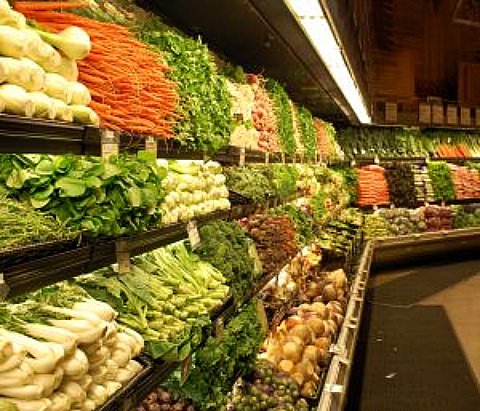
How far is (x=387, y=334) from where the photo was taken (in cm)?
652

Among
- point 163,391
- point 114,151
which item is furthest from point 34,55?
point 163,391

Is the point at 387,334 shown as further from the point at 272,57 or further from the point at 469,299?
the point at 272,57

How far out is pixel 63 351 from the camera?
156 cm

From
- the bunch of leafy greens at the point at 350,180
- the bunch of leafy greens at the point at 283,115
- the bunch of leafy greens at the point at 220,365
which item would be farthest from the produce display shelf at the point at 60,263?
the bunch of leafy greens at the point at 350,180

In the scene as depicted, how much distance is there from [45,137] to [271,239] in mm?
3020

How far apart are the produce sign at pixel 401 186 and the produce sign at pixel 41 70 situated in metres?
9.04

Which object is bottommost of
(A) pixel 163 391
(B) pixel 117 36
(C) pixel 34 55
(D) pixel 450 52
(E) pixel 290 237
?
(A) pixel 163 391

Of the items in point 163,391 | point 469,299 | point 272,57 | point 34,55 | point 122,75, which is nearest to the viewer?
point 34,55

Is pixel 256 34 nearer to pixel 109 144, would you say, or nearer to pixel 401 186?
pixel 109 144

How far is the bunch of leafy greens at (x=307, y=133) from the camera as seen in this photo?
6.60 m

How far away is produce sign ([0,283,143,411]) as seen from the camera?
4.70 feet

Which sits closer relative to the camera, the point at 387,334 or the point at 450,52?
the point at 387,334

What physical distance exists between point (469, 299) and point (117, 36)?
6696 millimetres

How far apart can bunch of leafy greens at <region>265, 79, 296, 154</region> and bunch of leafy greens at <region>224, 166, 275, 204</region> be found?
908 millimetres
